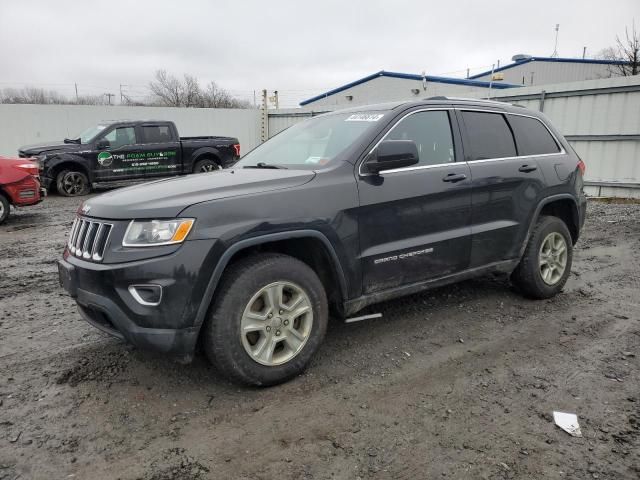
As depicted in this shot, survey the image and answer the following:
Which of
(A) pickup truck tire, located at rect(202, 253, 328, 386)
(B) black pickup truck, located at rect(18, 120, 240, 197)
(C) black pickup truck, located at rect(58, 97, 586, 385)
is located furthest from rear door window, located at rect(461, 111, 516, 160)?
(B) black pickup truck, located at rect(18, 120, 240, 197)

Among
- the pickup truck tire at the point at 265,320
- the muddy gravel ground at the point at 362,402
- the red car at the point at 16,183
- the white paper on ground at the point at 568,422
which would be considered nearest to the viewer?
the muddy gravel ground at the point at 362,402

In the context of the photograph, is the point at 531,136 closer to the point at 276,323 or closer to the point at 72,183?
the point at 276,323

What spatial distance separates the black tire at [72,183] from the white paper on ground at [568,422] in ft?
41.7

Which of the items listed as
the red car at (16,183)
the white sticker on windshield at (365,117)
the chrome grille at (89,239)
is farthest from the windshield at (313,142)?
the red car at (16,183)

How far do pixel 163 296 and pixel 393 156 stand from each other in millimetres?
1759

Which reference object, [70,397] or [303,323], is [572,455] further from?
[70,397]

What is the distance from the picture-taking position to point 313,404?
2.99 meters

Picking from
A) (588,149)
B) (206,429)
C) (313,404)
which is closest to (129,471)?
(206,429)

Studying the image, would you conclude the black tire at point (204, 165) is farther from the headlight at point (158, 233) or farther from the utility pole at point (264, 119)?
the headlight at point (158, 233)

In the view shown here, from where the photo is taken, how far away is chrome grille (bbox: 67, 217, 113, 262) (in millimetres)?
2938

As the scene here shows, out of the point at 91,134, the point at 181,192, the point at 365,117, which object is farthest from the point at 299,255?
the point at 91,134

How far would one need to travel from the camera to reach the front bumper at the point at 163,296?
2756 mm

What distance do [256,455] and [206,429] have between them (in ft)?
1.24

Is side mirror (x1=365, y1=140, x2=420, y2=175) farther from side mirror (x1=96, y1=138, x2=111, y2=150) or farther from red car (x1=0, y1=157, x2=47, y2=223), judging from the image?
side mirror (x1=96, y1=138, x2=111, y2=150)
